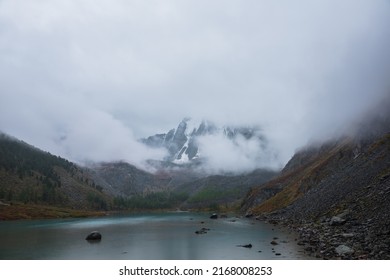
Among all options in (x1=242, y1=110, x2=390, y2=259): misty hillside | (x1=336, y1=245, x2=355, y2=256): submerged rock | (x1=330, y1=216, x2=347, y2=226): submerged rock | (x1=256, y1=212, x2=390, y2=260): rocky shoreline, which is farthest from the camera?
(x1=330, y1=216, x2=347, y2=226): submerged rock

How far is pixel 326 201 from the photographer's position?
10356 centimetres

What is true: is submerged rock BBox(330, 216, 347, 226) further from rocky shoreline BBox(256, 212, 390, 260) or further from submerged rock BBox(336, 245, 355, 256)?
submerged rock BBox(336, 245, 355, 256)

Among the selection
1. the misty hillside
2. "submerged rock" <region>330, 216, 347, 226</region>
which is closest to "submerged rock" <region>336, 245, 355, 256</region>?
the misty hillside

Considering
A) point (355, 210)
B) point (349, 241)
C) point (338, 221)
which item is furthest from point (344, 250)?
point (355, 210)

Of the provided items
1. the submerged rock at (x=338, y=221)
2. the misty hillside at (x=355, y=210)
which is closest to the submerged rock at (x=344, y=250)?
the misty hillside at (x=355, y=210)

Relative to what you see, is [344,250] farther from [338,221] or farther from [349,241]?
[338,221]

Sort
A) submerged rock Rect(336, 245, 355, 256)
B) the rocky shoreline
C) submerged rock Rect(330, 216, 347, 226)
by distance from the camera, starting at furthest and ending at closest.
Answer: submerged rock Rect(330, 216, 347, 226) < submerged rock Rect(336, 245, 355, 256) < the rocky shoreline

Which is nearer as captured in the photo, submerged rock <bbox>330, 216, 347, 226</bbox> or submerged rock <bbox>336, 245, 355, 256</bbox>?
submerged rock <bbox>336, 245, 355, 256</bbox>

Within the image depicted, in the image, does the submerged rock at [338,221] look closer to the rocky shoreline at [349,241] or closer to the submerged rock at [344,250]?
the rocky shoreline at [349,241]
